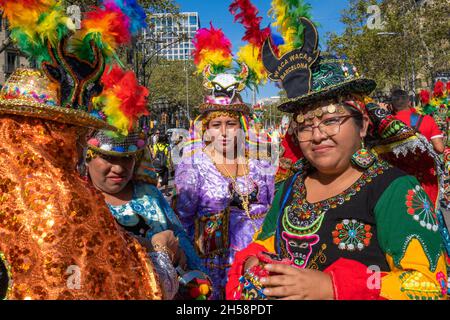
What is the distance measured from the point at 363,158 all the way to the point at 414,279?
0.64 metres

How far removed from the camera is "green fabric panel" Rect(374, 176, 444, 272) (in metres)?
1.78

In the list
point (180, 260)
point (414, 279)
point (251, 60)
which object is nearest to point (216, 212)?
point (180, 260)

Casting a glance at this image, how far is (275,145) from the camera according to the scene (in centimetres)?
491

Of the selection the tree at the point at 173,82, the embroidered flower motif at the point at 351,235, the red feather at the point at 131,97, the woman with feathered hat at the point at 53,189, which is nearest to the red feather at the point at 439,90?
the red feather at the point at 131,97

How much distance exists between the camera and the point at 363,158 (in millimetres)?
2104

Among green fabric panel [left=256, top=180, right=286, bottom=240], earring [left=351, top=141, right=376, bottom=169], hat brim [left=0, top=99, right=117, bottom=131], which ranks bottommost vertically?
green fabric panel [left=256, top=180, right=286, bottom=240]

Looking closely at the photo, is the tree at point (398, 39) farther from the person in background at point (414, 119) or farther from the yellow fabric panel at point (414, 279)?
the yellow fabric panel at point (414, 279)

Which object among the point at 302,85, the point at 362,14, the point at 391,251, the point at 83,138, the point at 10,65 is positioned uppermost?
the point at 10,65

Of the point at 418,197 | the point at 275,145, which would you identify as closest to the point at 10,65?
the point at 275,145

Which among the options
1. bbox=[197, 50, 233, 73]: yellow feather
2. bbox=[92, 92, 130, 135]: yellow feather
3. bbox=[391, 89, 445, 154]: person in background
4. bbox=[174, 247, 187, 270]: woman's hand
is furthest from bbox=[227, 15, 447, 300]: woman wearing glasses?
bbox=[391, 89, 445, 154]: person in background

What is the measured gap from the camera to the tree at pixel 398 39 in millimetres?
22531

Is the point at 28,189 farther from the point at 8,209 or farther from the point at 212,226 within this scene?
the point at 212,226

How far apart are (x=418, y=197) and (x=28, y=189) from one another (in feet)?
A: 5.29

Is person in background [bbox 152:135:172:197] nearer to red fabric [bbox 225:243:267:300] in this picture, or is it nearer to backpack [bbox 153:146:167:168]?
backpack [bbox 153:146:167:168]
